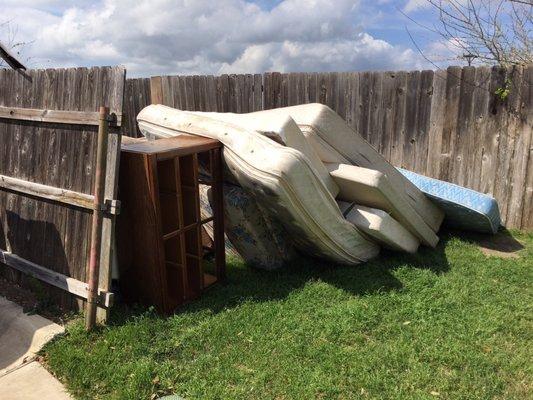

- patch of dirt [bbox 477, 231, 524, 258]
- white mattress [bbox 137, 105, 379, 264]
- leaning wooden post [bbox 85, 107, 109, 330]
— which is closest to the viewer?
leaning wooden post [bbox 85, 107, 109, 330]

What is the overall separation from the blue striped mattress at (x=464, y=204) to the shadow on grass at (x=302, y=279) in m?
0.46

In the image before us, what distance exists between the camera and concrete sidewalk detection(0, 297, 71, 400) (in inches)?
124

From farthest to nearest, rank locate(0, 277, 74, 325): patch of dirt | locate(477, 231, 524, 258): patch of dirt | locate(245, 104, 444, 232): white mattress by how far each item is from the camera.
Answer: locate(477, 231, 524, 258): patch of dirt, locate(245, 104, 444, 232): white mattress, locate(0, 277, 74, 325): patch of dirt

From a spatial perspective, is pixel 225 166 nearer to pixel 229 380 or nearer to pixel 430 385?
pixel 229 380

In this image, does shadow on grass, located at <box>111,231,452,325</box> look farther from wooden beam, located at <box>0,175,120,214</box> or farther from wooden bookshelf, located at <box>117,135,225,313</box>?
wooden beam, located at <box>0,175,120,214</box>

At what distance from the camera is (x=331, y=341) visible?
3357 millimetres

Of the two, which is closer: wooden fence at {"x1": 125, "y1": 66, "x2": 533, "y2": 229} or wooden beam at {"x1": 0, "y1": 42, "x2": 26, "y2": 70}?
wooden fence at {"x1": 125, "y1": 66, "x2": 533, "y2": 229}

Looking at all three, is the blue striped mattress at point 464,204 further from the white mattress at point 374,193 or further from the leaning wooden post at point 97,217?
the leaning wooden post at point 97,217

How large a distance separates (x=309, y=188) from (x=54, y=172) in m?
2.30

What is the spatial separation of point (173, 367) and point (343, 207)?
7.25 feet

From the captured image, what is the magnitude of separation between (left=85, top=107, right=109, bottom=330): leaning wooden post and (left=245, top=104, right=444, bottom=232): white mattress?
5.25ft

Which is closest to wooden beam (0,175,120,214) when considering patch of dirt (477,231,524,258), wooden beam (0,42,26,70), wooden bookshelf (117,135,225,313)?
wooden bookshelf (117,135,225,313)

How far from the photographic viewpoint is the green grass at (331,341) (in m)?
2.90

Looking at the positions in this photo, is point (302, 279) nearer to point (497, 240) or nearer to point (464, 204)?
point (464, 204)
